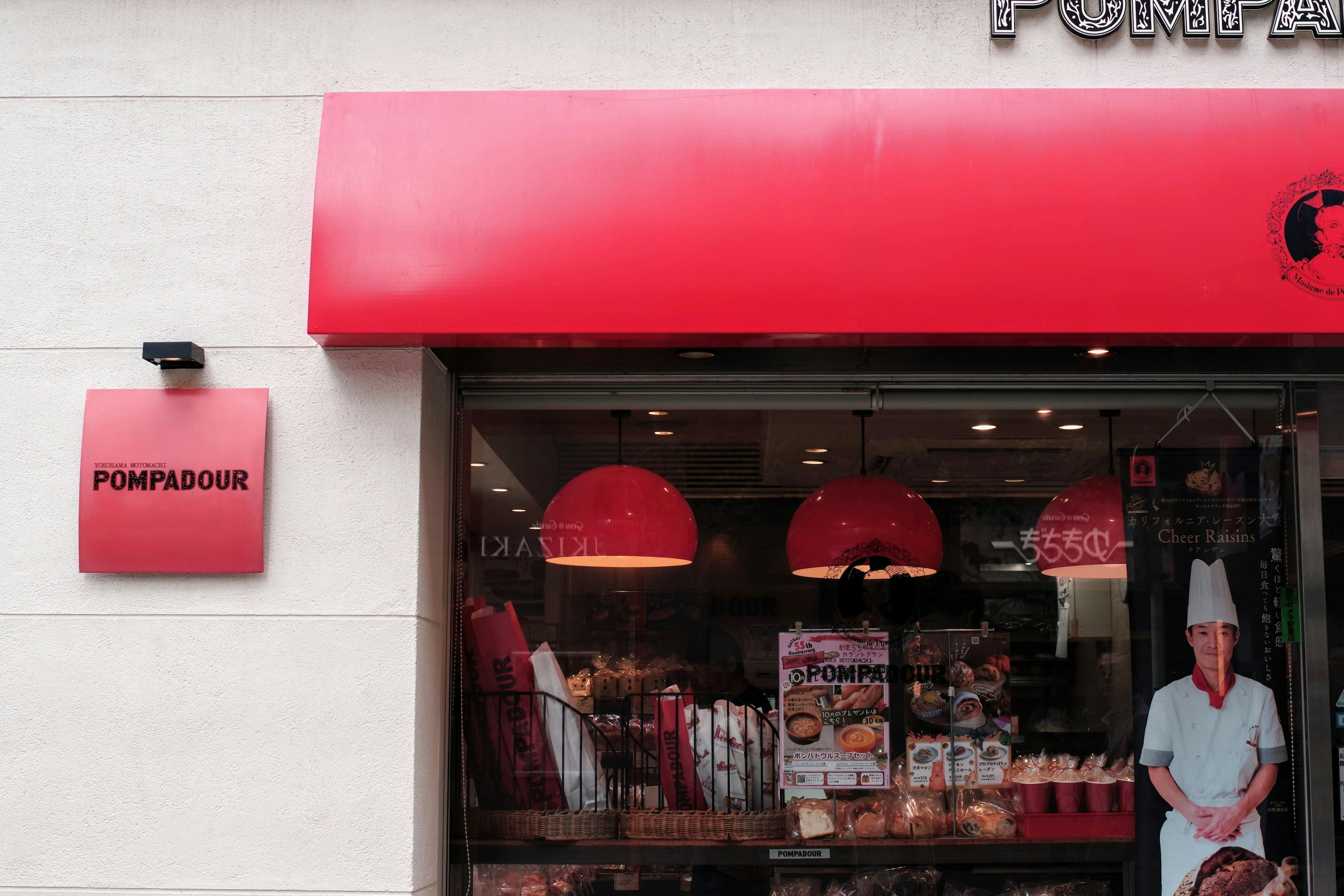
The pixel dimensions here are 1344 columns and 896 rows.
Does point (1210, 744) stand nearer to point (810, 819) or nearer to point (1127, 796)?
point (1127, 796)

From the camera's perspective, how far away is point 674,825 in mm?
3607

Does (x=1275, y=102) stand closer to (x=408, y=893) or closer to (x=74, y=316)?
(x=408, y=893)

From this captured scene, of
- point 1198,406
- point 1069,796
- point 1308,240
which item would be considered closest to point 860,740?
point 1069,796

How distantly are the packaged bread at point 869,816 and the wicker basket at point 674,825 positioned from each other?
1.29 ft

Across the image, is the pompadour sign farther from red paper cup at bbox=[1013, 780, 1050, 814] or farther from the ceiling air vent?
red paper cup at bbox=[1013, 780, 1050, 814]

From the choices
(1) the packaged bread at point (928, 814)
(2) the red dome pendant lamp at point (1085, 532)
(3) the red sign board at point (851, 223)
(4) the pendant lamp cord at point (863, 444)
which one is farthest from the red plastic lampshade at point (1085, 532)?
(1) the packaged bread at point (928, 814)

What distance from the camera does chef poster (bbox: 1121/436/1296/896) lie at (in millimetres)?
3521

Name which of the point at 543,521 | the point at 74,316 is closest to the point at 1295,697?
the point at 543,521

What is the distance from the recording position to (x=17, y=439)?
10.7 ft

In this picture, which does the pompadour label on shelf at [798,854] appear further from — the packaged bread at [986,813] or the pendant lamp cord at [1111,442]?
the pendant lamp cord at [1111,442]

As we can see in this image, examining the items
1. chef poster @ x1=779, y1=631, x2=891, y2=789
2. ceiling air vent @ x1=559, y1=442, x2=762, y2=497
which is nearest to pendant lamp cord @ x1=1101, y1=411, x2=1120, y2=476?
chef poster @ x1=779, y1=631, x2=891, y2=789

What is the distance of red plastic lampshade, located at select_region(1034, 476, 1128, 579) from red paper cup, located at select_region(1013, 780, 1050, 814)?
0.71 m

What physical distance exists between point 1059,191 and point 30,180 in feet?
10.1

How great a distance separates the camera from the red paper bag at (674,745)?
3.66 m
